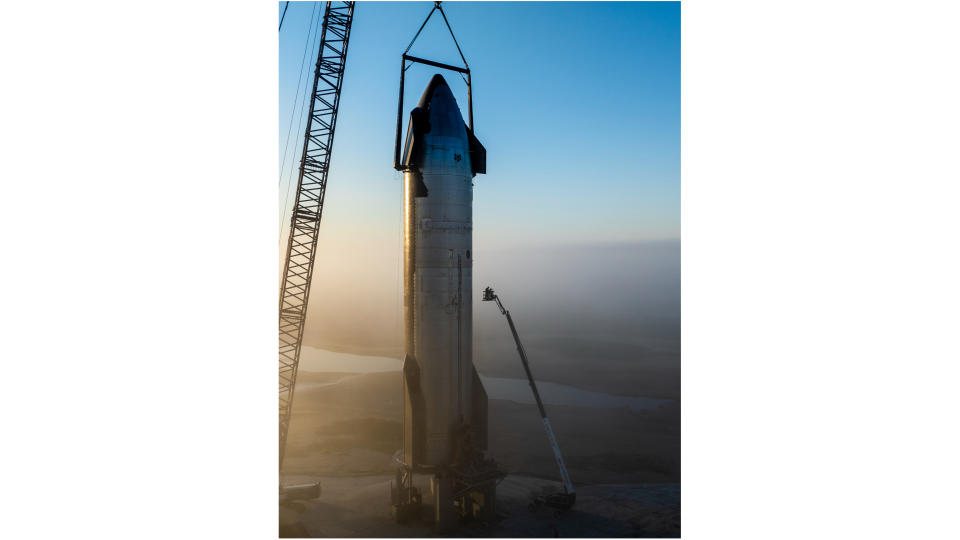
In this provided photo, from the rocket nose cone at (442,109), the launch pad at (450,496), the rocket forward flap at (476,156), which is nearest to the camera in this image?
the launch pad at (450,496)

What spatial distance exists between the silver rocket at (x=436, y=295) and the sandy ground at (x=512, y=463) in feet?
9.29

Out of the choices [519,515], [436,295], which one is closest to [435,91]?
[436,295]

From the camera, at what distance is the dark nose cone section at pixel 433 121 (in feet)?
49.1

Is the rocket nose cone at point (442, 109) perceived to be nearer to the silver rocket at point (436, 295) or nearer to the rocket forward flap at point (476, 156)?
the silver rocket at point (436, 295)

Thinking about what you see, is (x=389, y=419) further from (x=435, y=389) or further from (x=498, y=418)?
(x=435, y=389)

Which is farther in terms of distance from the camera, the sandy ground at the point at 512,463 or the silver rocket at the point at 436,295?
the sandy ground at the point at 512,463

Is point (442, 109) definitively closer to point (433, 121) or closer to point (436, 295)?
point (433, 121)

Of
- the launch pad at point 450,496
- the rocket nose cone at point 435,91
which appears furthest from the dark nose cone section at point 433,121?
the launch pad at point 450,496

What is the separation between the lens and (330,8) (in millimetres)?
19469

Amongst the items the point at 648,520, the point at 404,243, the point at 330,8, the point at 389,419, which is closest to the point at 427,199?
the point at 404,243

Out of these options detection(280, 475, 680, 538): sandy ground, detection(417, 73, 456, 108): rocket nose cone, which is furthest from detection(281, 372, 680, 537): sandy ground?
detection(417, 73, 456, 108): rocket nose cone

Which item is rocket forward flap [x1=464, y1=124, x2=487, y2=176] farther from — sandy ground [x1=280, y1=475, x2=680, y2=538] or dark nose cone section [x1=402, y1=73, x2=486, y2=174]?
sandy ground [x1=280, y1=475, x2=680, y2=538]

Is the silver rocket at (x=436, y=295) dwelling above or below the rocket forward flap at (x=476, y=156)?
below

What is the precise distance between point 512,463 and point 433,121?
49.3ft
